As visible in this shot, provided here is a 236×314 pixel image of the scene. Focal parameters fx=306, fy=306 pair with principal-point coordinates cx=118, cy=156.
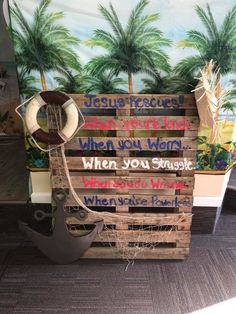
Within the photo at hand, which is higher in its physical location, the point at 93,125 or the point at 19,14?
the point at 19,14

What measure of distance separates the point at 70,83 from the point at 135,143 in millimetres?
534

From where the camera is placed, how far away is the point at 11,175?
2.72 meters

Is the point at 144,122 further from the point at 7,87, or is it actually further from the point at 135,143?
the point at 7,87

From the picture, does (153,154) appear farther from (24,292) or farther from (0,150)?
(0,150)

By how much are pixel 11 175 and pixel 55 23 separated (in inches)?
58.4

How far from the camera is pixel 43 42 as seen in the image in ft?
5.75

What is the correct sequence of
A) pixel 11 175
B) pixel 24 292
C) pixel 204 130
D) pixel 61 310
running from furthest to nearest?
pixel 11 175 < pixel 204 130 < pixel 24 292 < pixel 61 310

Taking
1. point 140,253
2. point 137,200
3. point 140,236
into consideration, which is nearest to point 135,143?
point 137,200

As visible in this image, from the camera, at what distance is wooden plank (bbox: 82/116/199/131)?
68.9 inches

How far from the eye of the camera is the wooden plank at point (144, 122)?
5.74 feet

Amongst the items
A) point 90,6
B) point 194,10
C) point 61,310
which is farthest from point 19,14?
point 61,310

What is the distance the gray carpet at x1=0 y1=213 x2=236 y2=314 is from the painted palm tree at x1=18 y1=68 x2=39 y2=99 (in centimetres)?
106

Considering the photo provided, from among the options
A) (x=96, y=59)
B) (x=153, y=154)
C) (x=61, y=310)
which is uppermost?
(x=96, y=59)

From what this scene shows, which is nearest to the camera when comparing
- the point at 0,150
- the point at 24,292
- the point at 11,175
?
the point at 24,292
